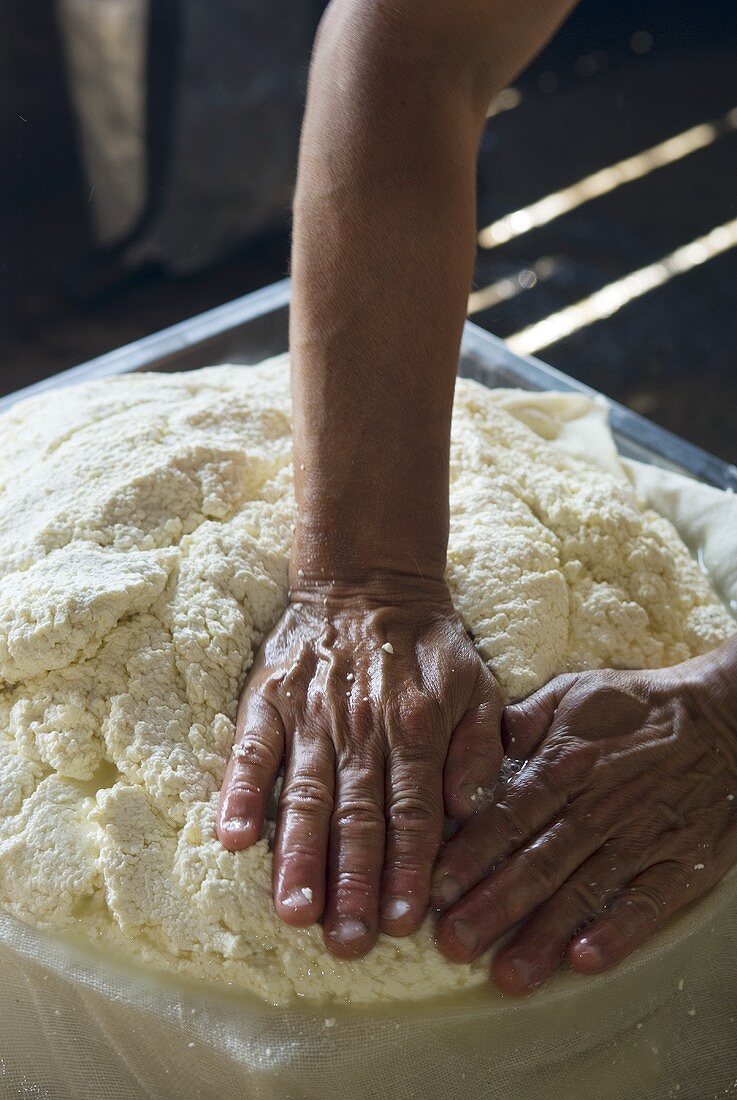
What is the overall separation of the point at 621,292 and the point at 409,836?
7.70ft

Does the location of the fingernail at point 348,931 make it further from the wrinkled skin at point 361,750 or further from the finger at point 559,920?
the finger at point 559,920

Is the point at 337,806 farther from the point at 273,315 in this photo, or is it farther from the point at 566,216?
the point at 566,216

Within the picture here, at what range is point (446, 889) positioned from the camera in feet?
2.69

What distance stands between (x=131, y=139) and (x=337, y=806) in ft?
7.76

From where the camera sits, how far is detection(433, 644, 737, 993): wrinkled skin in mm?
822

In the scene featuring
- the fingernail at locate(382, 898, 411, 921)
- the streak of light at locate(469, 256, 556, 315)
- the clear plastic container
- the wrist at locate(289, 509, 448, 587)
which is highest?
the wrist at locate(289, 509, 448, 587)

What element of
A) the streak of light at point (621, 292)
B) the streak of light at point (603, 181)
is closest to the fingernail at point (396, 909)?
the streak of light at point (621, 292)

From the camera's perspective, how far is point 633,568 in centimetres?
106

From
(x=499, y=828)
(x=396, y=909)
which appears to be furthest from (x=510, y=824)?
(x=396, y=909)

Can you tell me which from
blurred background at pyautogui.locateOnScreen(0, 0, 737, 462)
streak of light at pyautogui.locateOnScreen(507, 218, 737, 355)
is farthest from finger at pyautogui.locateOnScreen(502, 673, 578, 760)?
streak of light at pyautogui.locateOnScreen(507, 218, 737, 355)

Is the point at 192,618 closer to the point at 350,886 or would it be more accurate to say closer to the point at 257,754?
the point at 257,754

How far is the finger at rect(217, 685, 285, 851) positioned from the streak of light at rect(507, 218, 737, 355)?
1.97 metres

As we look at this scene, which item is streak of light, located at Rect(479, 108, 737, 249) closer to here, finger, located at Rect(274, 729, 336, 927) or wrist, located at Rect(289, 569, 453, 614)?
wrist, located at Rect(289, 569, 453, 614)

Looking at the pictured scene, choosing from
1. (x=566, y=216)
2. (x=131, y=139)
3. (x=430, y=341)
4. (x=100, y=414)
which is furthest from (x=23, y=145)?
(x=430, y=341)
